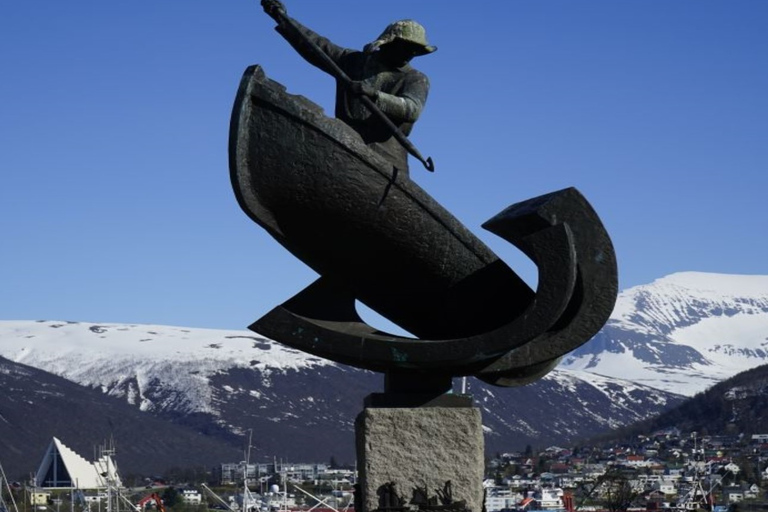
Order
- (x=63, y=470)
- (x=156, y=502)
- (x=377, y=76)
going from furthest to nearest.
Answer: (x=63, y=470), (x=156, y=502), (x=377, y=76)

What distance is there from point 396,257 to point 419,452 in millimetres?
1614

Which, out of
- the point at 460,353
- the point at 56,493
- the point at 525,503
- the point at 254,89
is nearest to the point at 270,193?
the point at 254,89

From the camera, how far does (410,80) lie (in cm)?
1544

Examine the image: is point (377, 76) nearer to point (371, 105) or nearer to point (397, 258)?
point (371, 105)

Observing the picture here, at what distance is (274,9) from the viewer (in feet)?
49.7

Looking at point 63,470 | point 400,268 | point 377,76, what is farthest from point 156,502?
point 63,470

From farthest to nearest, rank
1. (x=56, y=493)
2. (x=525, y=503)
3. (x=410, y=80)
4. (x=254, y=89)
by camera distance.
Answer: (x=56, y=493), (x=525, y=503), (x=410, y=80), (x=254, y=89)

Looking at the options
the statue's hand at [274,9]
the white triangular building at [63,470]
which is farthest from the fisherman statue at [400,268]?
the white triangular building at [63,470]

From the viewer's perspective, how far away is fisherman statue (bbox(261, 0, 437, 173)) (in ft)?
49.4

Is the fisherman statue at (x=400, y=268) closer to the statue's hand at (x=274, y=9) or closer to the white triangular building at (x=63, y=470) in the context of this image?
the statue's hand at (x=274, y=9)

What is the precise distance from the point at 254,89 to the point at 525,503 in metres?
127

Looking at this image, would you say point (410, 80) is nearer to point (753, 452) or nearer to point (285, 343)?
point (285, 343)

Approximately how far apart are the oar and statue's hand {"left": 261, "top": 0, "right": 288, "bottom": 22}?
0.02 m

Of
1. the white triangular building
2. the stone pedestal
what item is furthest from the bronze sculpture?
the white triangular building
